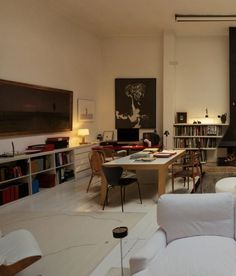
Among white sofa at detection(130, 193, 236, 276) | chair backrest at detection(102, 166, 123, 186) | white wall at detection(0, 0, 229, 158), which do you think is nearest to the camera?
white sofa at detection(130, 193, 236, 276)

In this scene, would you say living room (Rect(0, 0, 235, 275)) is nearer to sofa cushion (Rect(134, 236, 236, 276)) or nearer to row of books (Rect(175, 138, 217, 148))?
row of books (Rect(175, 138, 217, 148))

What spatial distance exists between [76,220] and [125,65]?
591 centimetres

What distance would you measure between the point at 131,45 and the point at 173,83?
5.35 ft

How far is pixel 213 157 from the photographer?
29.5 ft

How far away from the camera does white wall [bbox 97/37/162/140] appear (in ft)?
30.0

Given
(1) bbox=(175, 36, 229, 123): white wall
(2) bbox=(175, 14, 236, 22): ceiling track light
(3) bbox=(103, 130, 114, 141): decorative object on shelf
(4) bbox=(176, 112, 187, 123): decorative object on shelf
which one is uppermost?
(2) bbox=(175, 14, 236, 22): ceiling track light

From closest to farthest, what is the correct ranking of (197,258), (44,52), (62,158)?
(197,258) → (44,52) → (62,158)

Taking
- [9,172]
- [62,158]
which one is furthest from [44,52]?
[9,172]

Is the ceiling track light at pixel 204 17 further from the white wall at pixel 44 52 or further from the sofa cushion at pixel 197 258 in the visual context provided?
the sofa cushion at pixel 197 258

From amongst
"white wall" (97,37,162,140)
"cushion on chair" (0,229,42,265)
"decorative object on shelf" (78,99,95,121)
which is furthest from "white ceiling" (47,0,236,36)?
"cushion on chair" (0,229,42,265)

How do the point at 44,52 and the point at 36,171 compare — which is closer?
the point at 36,171

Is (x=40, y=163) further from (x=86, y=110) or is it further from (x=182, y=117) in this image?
(x=182, y=117)

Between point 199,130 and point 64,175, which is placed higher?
point 199,130

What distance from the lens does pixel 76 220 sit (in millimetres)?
4379
